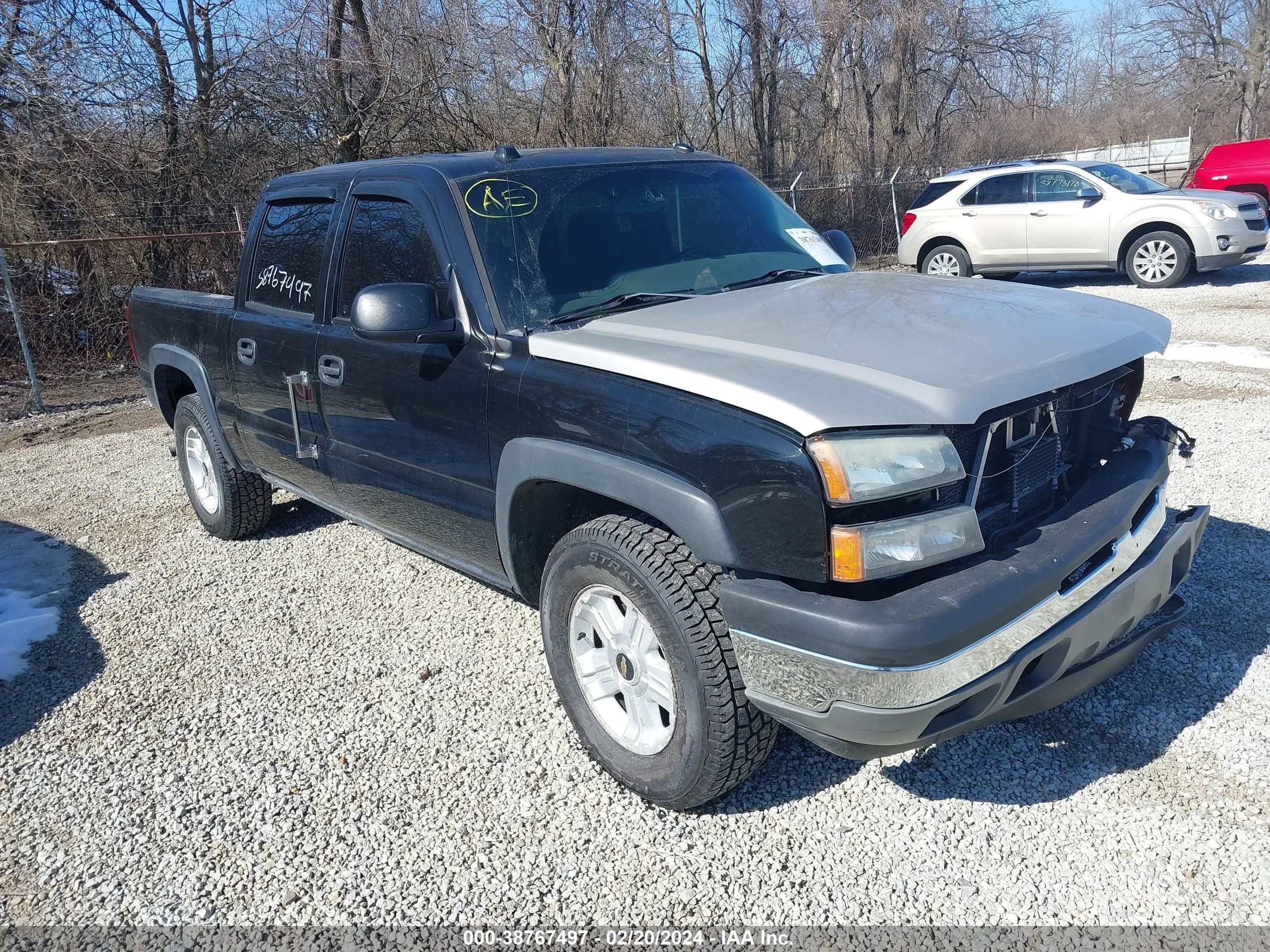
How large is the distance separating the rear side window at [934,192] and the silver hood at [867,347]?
11737 mm

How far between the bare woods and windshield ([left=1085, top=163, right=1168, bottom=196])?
653 cm

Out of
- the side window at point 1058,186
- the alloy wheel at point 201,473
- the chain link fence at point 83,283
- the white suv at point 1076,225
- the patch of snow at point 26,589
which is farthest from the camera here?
the side window at point 1058,186

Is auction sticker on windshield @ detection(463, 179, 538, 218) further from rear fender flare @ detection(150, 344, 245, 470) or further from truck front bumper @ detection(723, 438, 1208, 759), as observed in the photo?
rear fender flare @ detection(150, 344, 245, 470)

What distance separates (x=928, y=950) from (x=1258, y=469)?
428cm

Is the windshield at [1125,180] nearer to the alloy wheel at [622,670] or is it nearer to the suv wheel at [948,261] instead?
the suv wheel at [948,261]

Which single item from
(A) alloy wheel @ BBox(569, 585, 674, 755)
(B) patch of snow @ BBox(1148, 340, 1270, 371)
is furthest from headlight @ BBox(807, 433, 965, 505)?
(B) patch of snow @ BBox(1148, 340, 1270, 371)

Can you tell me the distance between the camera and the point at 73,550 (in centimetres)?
563

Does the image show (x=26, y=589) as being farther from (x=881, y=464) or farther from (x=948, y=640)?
(x=948, y=640)

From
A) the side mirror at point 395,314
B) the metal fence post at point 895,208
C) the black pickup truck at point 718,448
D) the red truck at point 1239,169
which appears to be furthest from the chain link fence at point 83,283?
the red truck at point 1239,169

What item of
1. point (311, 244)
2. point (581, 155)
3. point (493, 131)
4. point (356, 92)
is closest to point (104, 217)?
point (356, 92)

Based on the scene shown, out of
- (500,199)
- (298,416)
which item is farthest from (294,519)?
(500,199)

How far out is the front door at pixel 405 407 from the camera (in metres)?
3.32

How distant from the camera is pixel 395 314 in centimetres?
310

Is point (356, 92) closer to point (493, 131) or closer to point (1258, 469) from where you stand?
point (493, 131)
